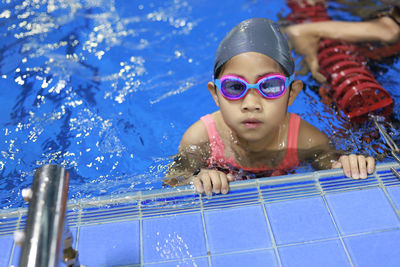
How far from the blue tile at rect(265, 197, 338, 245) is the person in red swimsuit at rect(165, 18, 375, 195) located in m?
0.28

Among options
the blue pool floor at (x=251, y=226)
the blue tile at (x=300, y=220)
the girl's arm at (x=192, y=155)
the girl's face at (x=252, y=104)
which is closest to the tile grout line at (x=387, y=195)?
the blue pool floor at (x=251, y=226)

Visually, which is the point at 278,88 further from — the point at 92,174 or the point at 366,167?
the point at 92,174

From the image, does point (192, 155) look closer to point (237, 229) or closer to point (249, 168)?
point (249, 168)

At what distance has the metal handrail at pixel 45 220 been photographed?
916mm

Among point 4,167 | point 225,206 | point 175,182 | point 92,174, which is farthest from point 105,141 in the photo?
point 225,206

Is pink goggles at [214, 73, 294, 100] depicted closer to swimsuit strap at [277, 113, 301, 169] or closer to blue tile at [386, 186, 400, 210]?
swimsuit strap at [277, 113, 301, 169]

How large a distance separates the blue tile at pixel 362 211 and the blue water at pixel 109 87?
0.88 meters

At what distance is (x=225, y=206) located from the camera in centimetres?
198

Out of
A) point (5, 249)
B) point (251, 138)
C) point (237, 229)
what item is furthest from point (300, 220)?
point (5, 249)

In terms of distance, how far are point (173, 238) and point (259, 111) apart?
84 cm

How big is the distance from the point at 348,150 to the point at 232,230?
135 centimetres

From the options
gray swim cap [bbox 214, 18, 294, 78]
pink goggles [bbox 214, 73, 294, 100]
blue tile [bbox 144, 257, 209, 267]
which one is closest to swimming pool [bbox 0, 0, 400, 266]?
blue tile [bbox 144, 257, 209, 267]

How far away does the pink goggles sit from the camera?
6.79 feet

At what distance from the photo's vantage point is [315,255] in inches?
69.7
